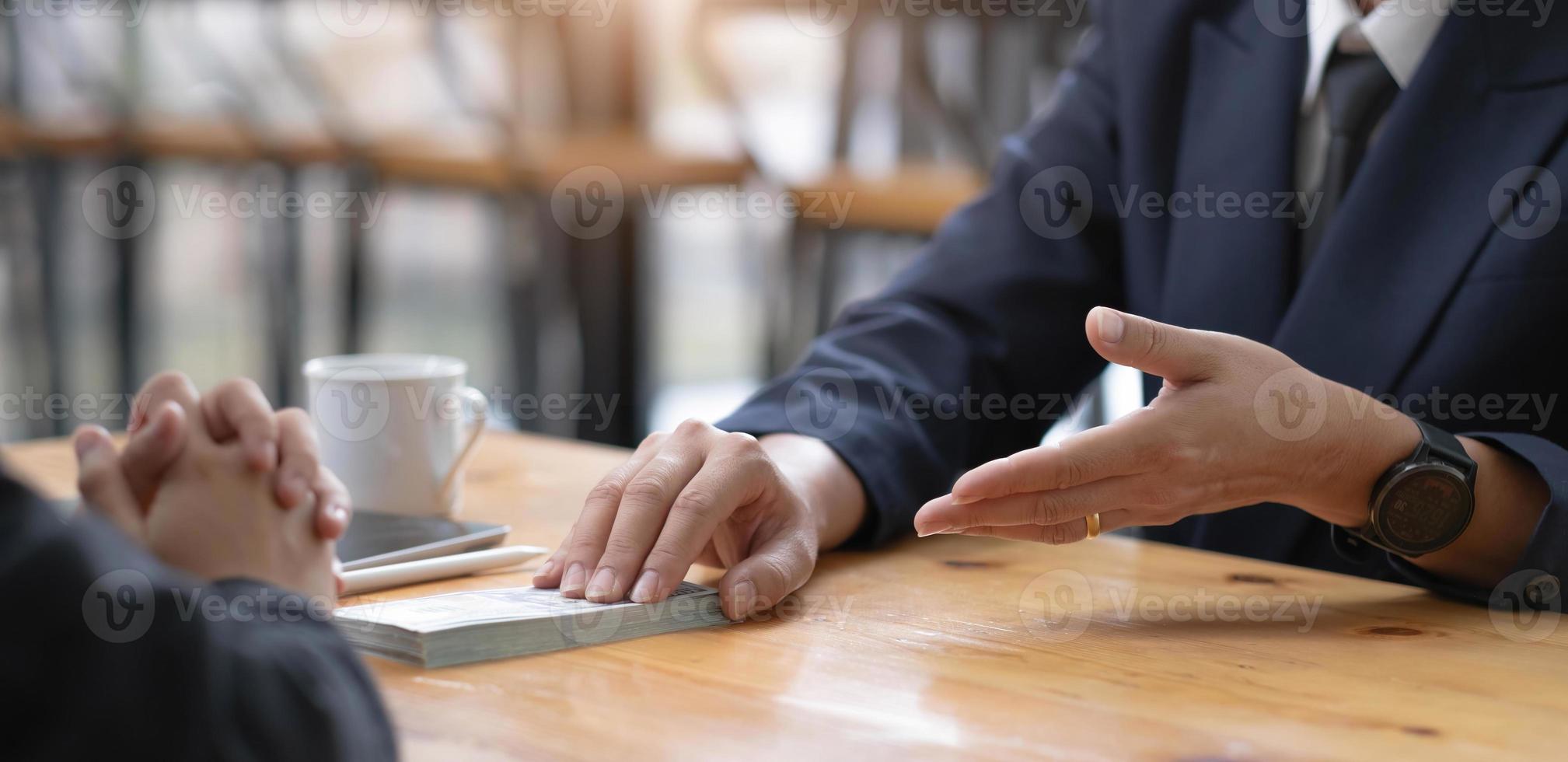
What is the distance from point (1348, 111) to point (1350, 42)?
6 cm

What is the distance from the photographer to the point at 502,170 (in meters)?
2.49

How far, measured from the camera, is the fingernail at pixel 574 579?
0.72 metres

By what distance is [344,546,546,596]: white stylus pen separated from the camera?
2.46 feet

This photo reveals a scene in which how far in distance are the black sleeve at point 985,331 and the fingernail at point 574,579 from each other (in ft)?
0.79

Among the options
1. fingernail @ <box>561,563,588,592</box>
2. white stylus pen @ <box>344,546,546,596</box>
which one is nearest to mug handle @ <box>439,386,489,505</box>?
white stylus pen @ <box>344,546,546,596</box>

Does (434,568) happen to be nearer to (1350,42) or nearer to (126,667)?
(126,667)

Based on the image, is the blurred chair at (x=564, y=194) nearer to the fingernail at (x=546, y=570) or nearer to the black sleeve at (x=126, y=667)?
the fingernail at (x=546, y=570)

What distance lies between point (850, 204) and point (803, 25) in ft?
1.09

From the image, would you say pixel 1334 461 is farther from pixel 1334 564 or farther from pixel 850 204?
pixel 850 204

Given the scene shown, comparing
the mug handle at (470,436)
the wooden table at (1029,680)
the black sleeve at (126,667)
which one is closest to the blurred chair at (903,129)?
the mug handle at (470,436)

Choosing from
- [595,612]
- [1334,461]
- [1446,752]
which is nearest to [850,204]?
[1334,461]

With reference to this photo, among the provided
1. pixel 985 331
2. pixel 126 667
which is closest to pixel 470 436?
pixel 985 331

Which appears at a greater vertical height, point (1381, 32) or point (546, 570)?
point (1381, 32)

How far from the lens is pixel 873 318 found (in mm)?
1117
